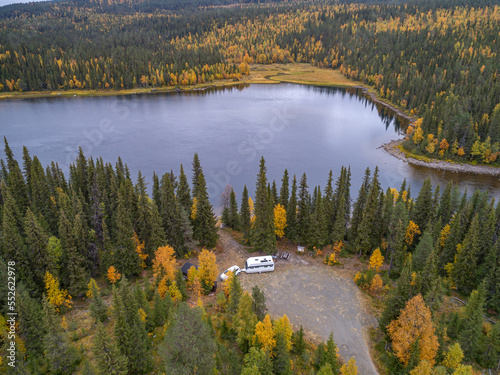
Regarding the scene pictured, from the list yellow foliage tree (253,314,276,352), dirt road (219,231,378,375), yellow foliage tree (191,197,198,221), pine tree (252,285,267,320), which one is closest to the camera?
yellow foliage tree (253,314,276,352)

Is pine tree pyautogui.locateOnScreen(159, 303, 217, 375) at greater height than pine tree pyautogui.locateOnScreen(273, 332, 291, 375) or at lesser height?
greater

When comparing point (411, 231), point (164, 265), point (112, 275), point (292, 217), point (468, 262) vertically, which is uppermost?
point (164, 265)

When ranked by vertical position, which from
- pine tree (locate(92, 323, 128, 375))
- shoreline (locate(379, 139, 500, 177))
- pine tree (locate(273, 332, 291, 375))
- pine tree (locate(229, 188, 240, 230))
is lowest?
shoreline (locate(379, 139, 500, 177))

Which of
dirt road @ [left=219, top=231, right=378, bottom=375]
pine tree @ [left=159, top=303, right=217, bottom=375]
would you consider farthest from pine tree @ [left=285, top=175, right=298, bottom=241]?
pine tree @ [left=159, top=303, right=217, bottom=375]

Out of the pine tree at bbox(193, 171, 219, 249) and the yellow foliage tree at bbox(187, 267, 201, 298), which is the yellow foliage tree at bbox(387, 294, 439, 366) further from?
the pine tree at bbox(193, 171, 219, 249)

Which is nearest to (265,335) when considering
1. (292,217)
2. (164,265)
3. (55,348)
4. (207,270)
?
→ (207,270)

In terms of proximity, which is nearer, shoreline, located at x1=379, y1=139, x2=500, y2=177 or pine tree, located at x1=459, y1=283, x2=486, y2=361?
pine tree, located at x1=459, y1=283, x2=486, y2=361

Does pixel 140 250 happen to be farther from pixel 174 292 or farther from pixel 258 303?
pixel 258 303
